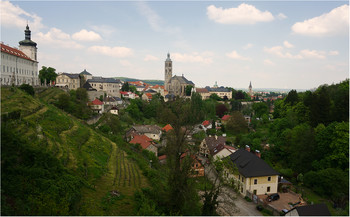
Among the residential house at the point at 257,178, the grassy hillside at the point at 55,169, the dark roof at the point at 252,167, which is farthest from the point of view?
the dark roof at the point at 252,167

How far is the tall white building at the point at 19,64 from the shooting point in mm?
35119

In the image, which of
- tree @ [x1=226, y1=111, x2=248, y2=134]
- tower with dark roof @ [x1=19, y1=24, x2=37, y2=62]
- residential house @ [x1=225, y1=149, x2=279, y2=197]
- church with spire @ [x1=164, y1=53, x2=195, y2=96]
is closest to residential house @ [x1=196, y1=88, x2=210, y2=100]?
church with spire @ [x1=164, y1=53, x2=195, y2=96]

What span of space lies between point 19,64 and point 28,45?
13869 millimetres

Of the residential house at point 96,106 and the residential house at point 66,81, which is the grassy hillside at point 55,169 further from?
the residential house at point 66,81

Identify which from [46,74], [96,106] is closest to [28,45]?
[46,74]

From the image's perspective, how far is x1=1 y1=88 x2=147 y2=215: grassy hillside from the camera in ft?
33.4

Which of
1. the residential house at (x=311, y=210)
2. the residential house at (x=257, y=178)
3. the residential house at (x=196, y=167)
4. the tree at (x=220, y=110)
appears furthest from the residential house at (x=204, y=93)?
the residential house at (x=311, y=210)

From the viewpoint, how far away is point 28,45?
51.3 meters

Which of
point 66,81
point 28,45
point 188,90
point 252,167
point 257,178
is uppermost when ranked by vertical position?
point 28,45

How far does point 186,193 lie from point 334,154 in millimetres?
22175

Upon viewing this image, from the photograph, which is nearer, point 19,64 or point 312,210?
point 312,210

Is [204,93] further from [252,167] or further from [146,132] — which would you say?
[252,167]

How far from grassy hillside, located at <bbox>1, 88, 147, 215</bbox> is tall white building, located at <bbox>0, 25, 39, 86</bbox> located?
464 inches

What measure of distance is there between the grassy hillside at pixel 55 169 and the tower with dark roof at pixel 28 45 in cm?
3031
